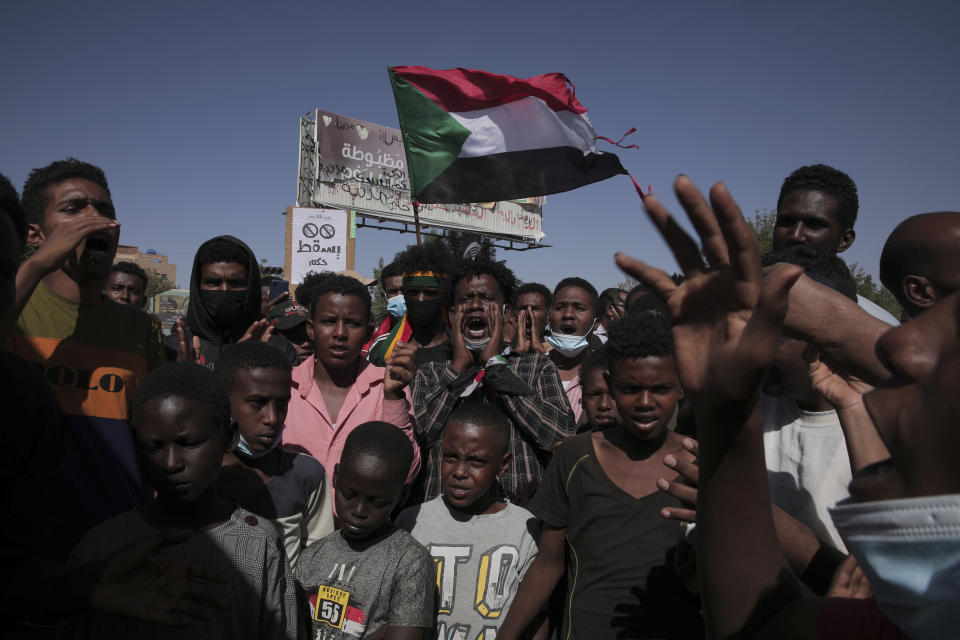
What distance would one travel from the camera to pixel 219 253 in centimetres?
384

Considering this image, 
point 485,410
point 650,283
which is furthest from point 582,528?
point 650,283

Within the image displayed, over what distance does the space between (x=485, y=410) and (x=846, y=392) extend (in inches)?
65.4

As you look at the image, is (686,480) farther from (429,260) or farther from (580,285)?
(580,285)

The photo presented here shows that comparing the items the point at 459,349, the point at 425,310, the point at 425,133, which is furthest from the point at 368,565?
the point at 425,133

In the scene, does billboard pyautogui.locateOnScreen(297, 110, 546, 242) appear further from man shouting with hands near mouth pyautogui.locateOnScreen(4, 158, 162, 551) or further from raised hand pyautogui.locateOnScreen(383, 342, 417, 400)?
man shouting with hands near mouth pyautogui.locateOnScreen(4, 158, 162, 551)

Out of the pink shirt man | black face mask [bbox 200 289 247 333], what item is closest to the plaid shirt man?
the pink shirt man

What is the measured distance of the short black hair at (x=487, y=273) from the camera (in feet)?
14.0

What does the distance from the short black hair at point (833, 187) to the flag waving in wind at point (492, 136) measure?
274 cm

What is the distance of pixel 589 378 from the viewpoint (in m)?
3.52

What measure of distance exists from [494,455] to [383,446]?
574 mm

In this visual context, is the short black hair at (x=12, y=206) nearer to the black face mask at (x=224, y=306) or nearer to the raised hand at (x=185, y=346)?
the raised hand at (x=185, y=346)

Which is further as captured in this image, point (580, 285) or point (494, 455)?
point (580, 285)

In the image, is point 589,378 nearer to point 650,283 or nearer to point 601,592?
point 601,592

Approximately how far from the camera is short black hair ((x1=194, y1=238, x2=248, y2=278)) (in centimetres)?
384
